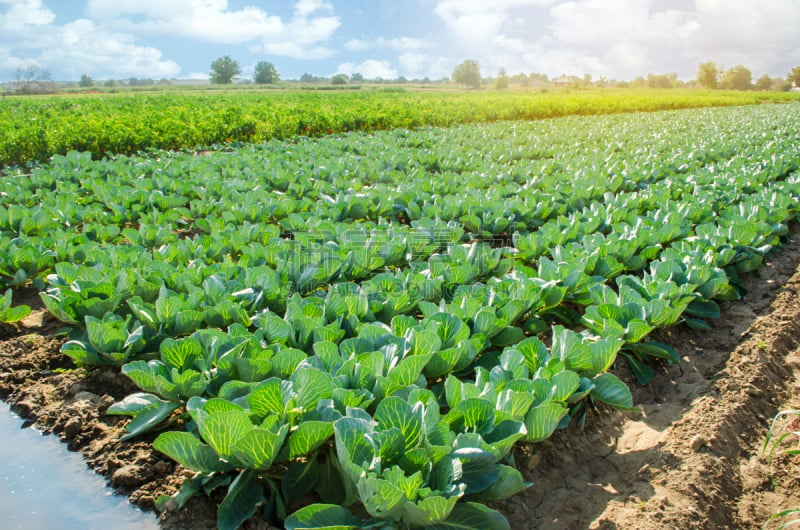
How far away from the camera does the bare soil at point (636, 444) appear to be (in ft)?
5.84

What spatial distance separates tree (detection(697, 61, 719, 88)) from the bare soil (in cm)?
8626

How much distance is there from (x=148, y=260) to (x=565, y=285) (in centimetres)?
262

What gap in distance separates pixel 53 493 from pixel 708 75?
292 ft

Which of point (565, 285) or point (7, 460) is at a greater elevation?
point (565, 285)

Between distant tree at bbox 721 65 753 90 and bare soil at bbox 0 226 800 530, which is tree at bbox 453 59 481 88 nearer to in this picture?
distant tree at bbox 721 65 753 90

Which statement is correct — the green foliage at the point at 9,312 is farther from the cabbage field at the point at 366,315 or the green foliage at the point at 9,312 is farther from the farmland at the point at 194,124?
the farmland at the point at 194,124

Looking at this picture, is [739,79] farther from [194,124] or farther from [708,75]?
[194,124]

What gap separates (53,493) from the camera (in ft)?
6.17

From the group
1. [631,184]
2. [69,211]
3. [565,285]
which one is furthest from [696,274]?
[69,211]

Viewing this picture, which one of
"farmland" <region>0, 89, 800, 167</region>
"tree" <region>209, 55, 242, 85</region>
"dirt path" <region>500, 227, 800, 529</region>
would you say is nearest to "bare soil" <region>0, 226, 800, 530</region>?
"dirt path" <region>500, 227, 800, 529</region>

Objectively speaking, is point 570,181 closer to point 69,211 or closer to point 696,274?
point 696,274

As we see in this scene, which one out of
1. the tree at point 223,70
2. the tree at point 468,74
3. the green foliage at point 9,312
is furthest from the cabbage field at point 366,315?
the tree at point 468,74

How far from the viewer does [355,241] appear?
151 inches

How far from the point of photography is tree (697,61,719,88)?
73312 mm
